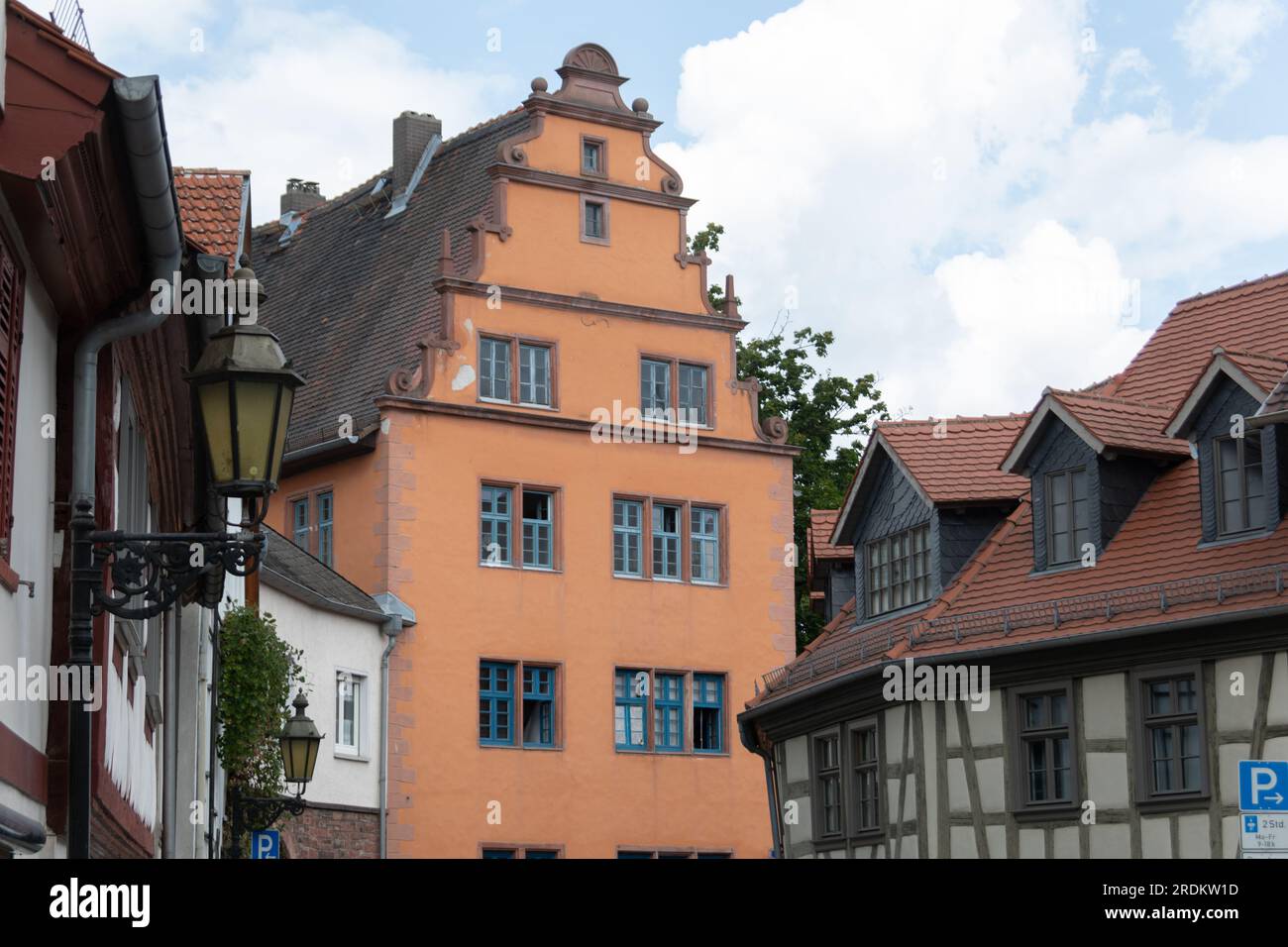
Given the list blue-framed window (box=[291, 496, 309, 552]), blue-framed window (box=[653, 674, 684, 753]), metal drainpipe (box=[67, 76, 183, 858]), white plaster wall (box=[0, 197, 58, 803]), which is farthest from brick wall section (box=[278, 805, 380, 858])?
white plaster wall (box=[0, 197, 58, 803])

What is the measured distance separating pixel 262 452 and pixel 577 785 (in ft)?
86.7

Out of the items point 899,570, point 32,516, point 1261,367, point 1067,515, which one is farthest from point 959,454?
point 32,516

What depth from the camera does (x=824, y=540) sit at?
1146 inches

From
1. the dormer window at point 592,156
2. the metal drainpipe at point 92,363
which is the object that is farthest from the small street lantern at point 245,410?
the dormer window at point 592,156

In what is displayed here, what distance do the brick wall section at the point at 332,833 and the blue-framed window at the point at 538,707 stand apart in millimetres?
3026

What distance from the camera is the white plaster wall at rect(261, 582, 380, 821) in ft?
97.2

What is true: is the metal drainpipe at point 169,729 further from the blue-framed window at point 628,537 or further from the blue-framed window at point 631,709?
the blue-framed window at point 628,537

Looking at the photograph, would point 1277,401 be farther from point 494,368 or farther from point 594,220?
point 594,220

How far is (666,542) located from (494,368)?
4.08m

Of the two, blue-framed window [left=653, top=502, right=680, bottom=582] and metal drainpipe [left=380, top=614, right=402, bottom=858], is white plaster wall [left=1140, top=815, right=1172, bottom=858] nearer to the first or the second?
metal drainpipe [left=380, top=614, right=402, bottom=858]

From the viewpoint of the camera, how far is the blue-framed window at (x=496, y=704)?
3303 centimetres

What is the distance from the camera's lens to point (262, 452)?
746 cm

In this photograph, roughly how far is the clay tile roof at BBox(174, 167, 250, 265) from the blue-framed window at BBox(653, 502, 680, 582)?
2269 cm
